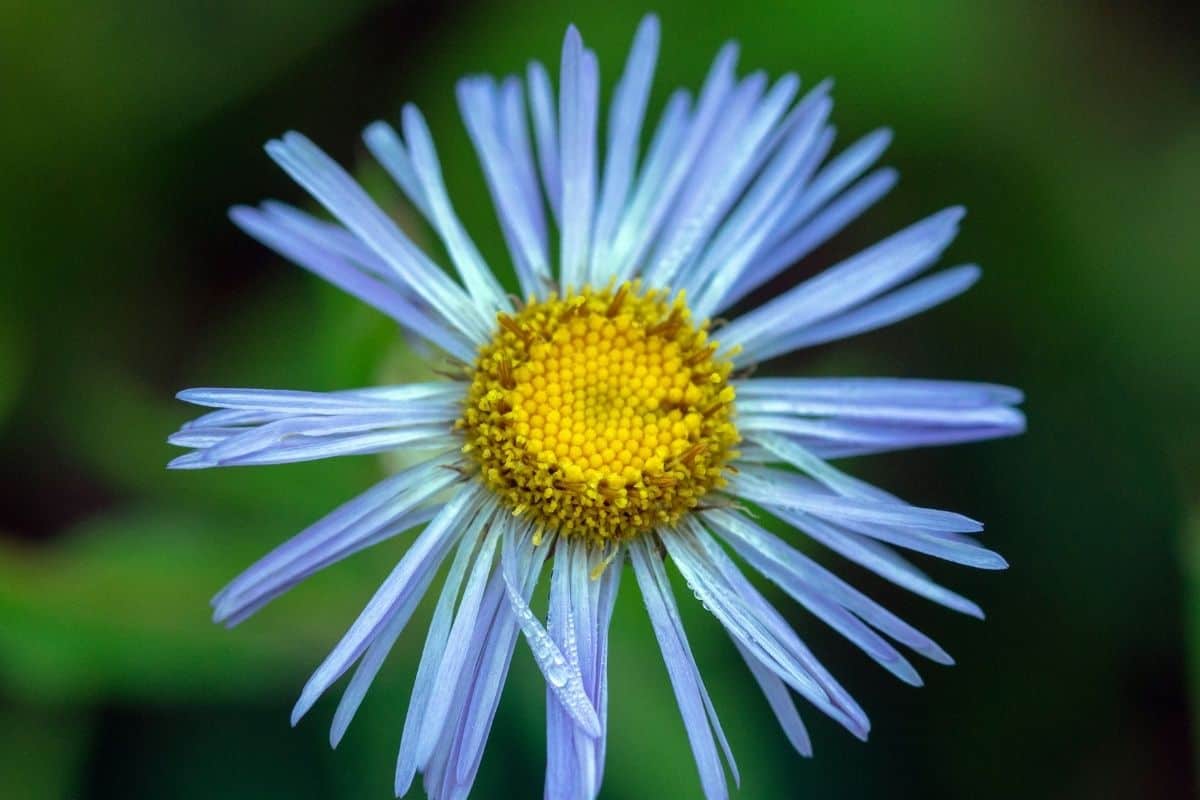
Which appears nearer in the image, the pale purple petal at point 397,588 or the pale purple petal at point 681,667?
the pale purple petal at point 397,588

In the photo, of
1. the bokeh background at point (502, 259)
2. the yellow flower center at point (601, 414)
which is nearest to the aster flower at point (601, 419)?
the yellow flower center at point (601, 414)

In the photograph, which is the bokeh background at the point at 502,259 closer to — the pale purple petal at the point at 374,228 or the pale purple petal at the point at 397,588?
the pale purple petal at the point at 374,228

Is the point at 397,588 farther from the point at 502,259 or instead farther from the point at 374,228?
the point at 502,259

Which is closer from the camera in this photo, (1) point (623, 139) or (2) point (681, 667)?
(2) point (681, 667)

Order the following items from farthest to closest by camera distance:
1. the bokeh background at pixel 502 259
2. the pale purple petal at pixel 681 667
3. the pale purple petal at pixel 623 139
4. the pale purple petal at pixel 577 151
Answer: the bokeh background at pixel 502 259
the pale purple petal at pixel 623 139
the pale purple petal at pixel 577 151
the pale purple petal at pixel 681 667

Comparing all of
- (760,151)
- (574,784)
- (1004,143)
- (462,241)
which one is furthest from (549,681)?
(1004,143)

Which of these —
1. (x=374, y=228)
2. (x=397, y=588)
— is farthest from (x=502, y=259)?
(x=397, y=588)

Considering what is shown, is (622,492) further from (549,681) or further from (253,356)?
(253,356)

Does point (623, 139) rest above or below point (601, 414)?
above
